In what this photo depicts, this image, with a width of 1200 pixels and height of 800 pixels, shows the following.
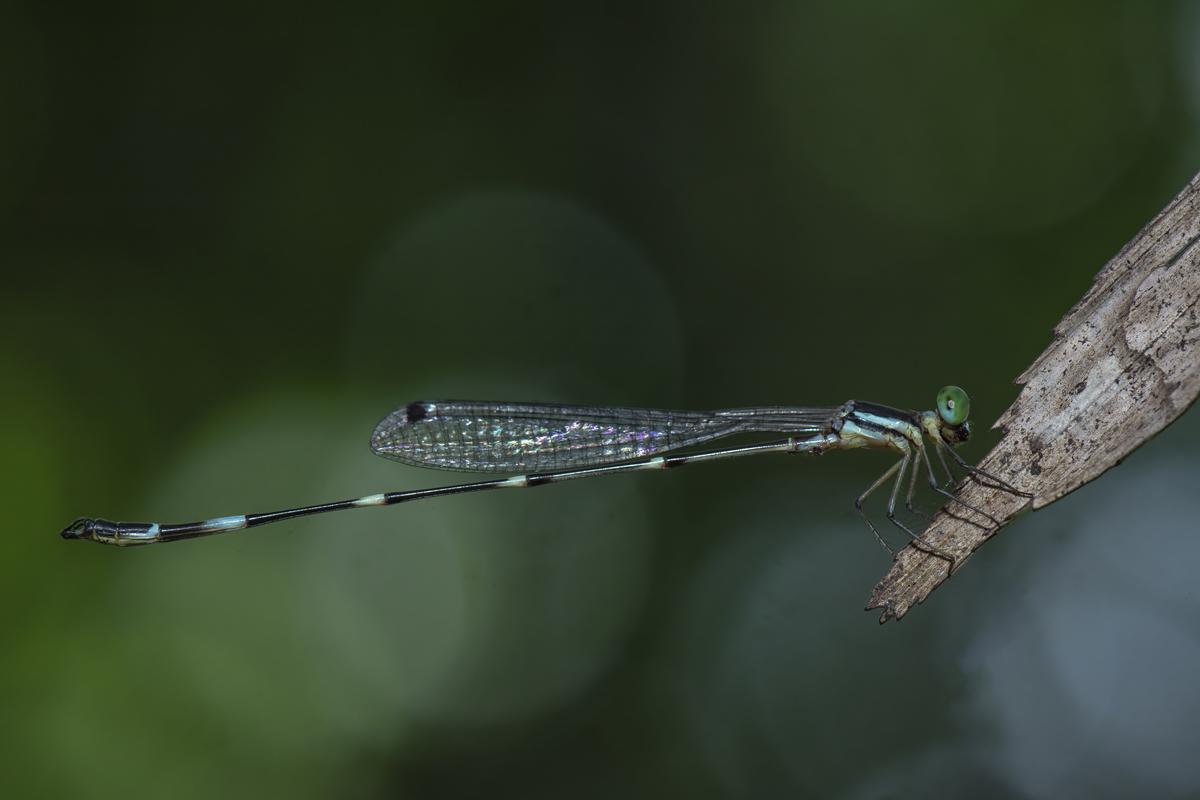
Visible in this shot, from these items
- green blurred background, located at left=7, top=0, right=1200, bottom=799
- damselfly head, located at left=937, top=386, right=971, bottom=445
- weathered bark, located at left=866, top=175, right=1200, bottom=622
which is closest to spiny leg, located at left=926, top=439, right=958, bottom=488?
damselfly head, located at left=937, top=386, right=971, bottom=445

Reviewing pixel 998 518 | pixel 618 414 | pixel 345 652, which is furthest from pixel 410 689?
pixel 998 518


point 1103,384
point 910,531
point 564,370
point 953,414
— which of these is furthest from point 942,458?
point 564,370

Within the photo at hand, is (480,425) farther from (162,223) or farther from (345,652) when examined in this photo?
(162,223)

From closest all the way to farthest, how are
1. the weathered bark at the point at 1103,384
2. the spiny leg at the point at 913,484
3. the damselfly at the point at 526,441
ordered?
the weathered bark at the point at 1103,384, the spiny leg at the point at 913,484, the damselfly at the point at 526,441

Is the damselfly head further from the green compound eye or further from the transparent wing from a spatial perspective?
the transparent wing

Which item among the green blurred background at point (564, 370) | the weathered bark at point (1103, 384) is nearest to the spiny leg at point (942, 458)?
the weathered bark at point (1103, 384)

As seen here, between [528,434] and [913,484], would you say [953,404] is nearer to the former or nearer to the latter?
[913,484]

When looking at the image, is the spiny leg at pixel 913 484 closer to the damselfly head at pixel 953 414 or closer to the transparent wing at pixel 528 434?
the damselfly head at pixel 953 414
